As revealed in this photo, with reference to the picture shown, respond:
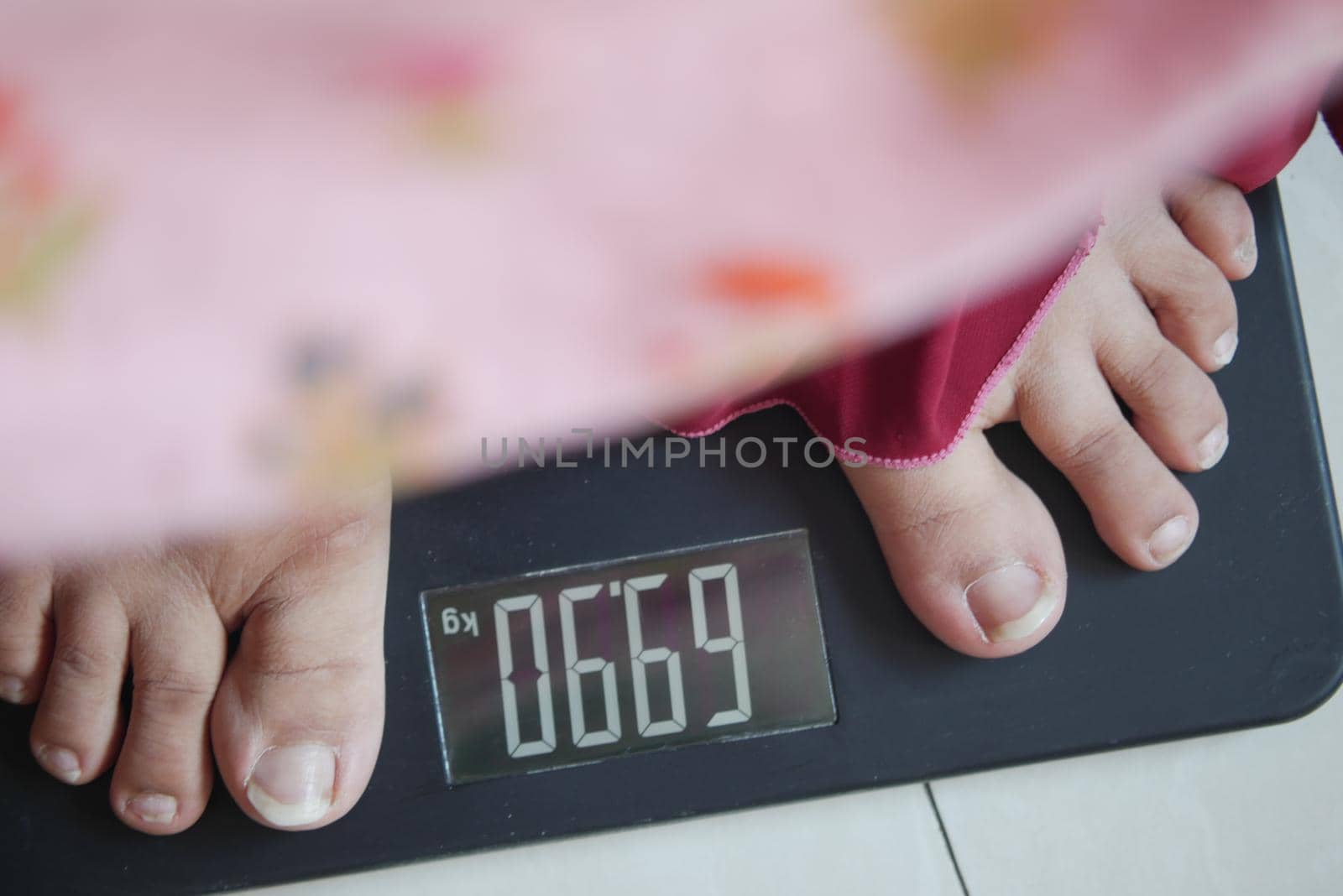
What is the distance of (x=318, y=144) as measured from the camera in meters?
0.25

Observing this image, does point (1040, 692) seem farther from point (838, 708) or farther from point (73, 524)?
point (73, 524)

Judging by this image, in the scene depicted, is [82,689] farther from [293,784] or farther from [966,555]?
[966,555]

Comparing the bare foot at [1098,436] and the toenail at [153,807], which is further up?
the bare foot at [1098,436]

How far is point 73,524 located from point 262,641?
117 mm

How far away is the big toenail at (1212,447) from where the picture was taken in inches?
23.1

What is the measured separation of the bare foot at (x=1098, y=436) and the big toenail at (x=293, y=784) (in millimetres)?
314

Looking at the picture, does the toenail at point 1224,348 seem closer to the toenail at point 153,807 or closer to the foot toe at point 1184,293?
the foot toe at point 1184,293

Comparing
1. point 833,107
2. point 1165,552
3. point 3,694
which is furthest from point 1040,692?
point 3,694

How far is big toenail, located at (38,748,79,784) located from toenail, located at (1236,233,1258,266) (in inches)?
27.2

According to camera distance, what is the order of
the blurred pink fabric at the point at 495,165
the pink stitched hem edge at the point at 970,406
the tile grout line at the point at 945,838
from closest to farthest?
the blurred pink fabric at the point at 495,165 < the pink stitched hem edge at the point at 970,406 < the tile grout line at the point at 945,838

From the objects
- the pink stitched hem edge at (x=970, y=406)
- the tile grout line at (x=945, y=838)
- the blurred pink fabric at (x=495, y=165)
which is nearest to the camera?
the blurred pink fabric at (x=495, y=165)

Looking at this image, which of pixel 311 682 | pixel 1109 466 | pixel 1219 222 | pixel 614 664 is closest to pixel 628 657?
pixel 614 664

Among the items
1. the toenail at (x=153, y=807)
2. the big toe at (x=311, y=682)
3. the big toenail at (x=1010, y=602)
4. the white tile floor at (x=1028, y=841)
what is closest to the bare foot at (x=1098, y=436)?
the big toenail at (x=1010, y=602)

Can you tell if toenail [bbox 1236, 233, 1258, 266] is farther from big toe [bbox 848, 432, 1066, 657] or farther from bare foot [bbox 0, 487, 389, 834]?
bare foot [bbox 0, 487, 389, 834]
